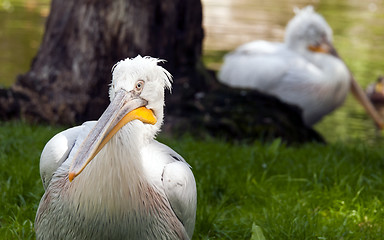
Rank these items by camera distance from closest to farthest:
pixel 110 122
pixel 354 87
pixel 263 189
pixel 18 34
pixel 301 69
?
1. pixel 110 122
2. pixel 263 189
3. pixel 301 69
4. pixel 354 87
5. pixel 18 34

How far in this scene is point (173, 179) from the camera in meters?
2.97

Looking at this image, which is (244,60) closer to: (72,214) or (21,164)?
(21,164)

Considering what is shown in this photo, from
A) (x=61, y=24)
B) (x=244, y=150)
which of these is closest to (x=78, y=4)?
(x=61, y=24)

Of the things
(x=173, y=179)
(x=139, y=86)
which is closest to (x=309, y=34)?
(x=173, y=179)

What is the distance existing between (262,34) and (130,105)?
11790mm

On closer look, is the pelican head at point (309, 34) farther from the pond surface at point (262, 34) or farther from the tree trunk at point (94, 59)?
the tree trunk at point (94, 59)

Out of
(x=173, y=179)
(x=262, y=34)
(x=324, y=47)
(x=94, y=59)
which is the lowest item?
(x=262, y=34)

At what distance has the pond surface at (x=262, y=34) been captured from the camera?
928 centimetres

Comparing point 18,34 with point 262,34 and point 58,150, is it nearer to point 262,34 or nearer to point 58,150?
point 262,34

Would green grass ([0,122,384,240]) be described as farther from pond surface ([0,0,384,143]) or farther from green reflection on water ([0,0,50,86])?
green reflection on water ([0,0,50,86])

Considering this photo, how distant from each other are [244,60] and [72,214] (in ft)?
19.6

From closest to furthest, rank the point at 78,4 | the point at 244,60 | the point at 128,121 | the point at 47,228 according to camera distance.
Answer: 1. the point at 128,121
2. the point at 47,228
3. the point at 78,4
4. the point at 244,60

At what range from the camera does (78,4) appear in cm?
616

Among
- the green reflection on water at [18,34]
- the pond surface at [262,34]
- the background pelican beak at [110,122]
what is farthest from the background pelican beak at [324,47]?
the background pelican beak at [110,122]
